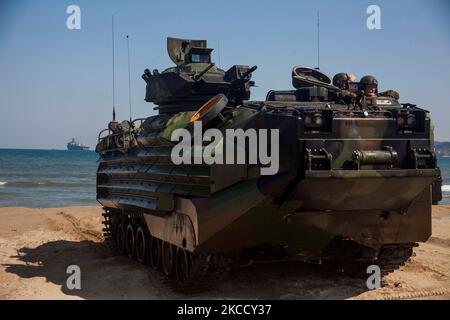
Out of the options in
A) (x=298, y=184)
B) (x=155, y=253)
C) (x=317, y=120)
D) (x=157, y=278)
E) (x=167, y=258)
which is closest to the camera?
(x=298, y=184)

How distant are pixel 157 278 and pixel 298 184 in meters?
3.87

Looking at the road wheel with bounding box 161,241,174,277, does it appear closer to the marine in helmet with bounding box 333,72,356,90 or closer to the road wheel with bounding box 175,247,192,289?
the road wheel with bounding box 175,247,192,289

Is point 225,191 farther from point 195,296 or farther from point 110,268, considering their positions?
point 110,268

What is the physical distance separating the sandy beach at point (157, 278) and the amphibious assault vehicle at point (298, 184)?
477mm

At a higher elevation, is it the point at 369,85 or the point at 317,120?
the point at 369,85

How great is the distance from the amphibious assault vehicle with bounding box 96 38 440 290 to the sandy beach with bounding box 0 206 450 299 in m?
0.48

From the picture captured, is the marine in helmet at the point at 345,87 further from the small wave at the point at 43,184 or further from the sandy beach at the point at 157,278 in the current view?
the small wave at the point at 43,184

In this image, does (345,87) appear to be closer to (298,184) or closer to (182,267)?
(298,184)

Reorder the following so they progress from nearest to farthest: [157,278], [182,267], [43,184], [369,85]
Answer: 1. [182,267]
2. [369,85]
3. [157,278]
4. [43,184]

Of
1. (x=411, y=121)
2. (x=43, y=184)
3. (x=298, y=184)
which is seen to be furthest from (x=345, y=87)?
(x=43, y=184)

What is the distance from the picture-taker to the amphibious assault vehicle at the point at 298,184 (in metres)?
8.52

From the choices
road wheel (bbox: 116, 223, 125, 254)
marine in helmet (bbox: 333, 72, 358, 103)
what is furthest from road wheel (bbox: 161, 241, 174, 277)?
marine in helmet (bbox: 333, 72, 358, 103)

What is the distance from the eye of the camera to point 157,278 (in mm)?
11375
